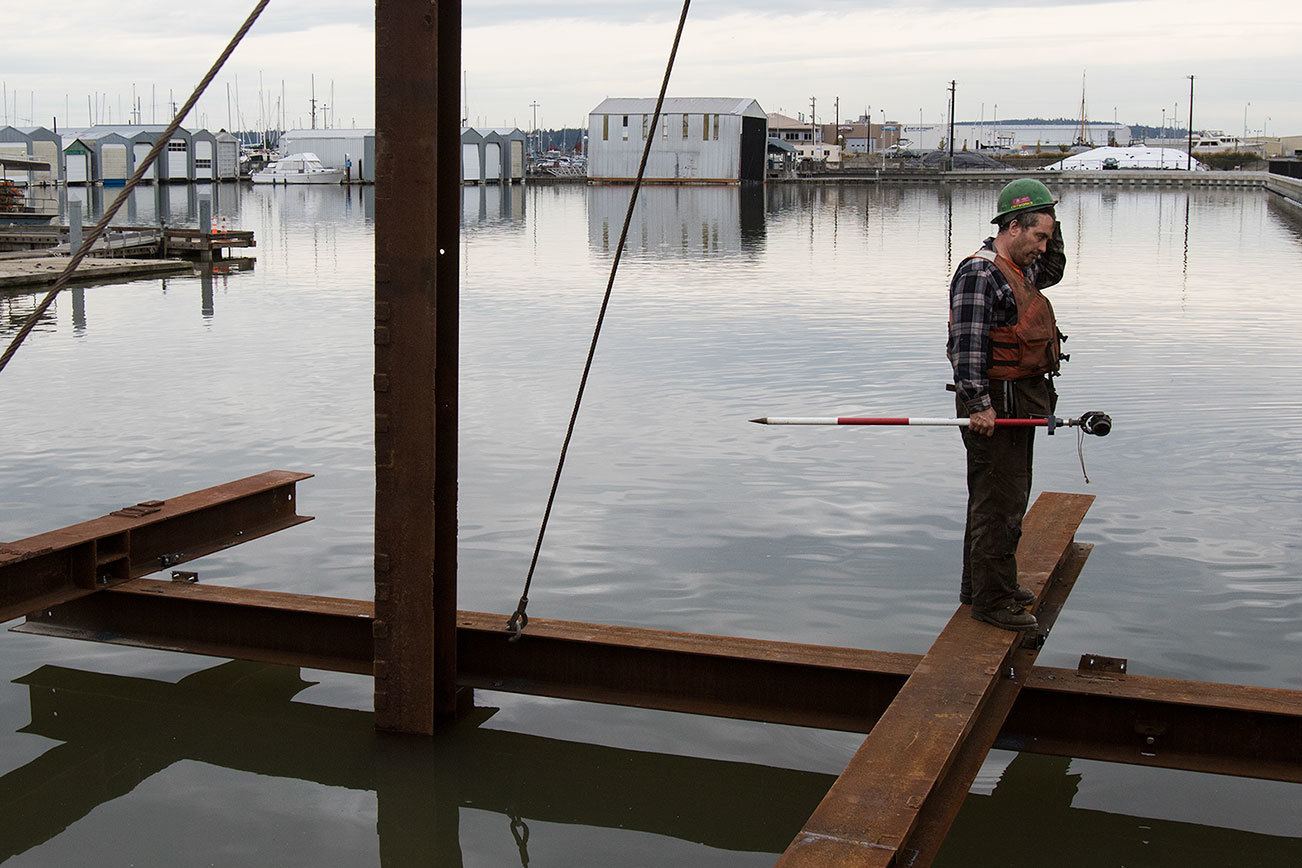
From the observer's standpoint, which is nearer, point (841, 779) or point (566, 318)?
point (841, 779)

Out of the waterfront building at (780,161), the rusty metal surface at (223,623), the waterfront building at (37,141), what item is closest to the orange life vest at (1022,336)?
the rusty metal surface at (223,623)

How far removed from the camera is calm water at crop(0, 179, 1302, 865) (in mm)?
5852

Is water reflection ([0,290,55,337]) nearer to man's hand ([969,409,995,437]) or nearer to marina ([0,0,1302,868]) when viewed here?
marina ([0,0,1302,868])

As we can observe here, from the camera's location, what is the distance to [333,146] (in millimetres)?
109938

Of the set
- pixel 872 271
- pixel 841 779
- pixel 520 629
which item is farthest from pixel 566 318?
pixel 841 779

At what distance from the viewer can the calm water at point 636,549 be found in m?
5.85

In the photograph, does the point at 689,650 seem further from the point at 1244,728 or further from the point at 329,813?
the point at 1244,728

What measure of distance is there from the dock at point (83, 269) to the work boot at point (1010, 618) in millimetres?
23503

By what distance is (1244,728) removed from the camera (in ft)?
17.9

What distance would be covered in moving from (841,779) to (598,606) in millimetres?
3986

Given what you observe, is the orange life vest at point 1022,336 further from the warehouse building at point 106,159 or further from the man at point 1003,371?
the warehouse building at point 106,159

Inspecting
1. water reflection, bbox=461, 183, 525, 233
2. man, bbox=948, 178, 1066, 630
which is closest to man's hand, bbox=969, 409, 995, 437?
man, bbox=948, 178, 1066, 630

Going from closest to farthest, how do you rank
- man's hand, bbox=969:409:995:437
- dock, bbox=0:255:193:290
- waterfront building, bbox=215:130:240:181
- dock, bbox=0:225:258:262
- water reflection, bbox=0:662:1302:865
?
water reflection, bbox=0:662:1302:865 < man's hand, bbox=969:409:995:437 < dock, bbox=0:255:193:290 < dock, bbox=0:225:258:262 < waterfront building, bbox=215:130:240:181

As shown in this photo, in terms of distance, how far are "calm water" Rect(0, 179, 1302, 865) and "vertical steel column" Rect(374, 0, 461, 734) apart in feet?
2.02
